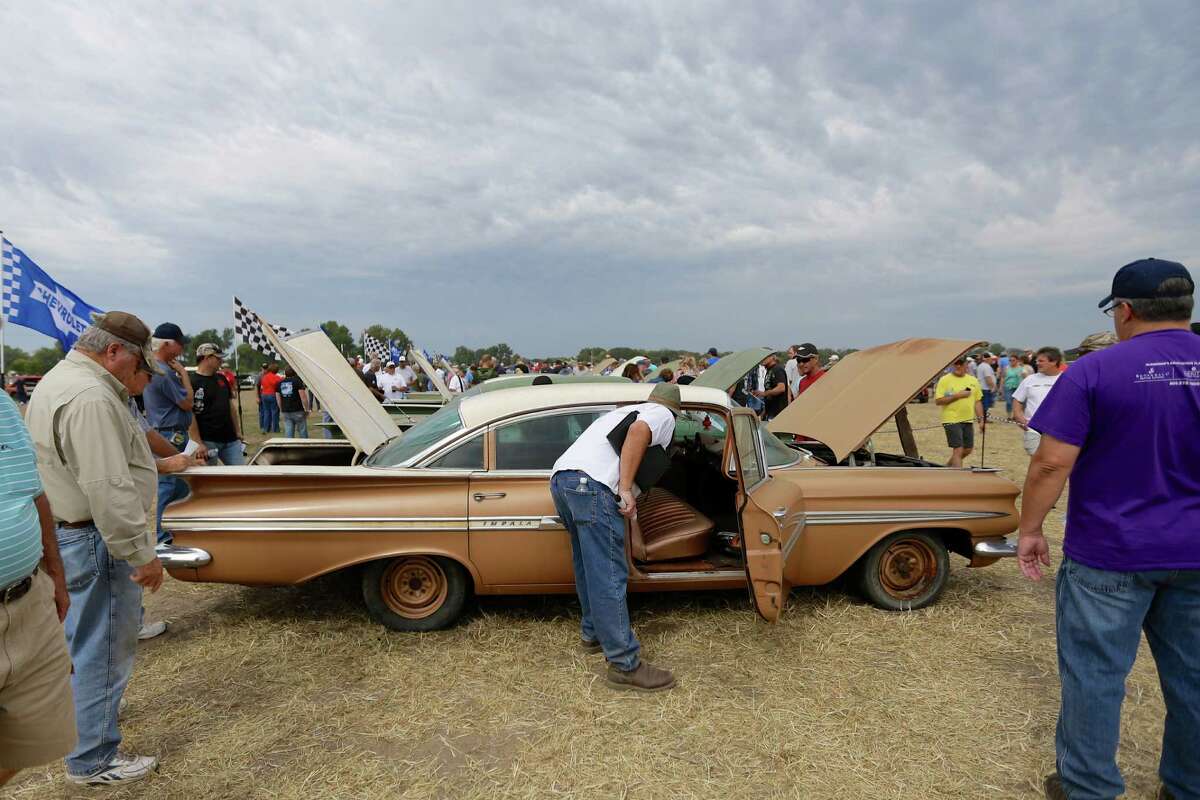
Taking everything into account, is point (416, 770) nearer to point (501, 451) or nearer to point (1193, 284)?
point (501, 451)

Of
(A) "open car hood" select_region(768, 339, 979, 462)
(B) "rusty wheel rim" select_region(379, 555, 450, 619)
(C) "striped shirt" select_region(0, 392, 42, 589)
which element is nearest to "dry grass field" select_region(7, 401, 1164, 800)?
(B) "rusty wheel rim" select_region(379, 555, 450, 619)

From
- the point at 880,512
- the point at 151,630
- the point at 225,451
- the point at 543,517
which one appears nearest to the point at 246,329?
the point at 225,451

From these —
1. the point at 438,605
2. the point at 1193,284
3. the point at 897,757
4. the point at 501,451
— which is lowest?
the point at 897,757

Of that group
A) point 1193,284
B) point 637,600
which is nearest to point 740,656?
point 637,600

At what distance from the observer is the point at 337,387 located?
5.13 meters

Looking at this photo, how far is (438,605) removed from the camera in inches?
152

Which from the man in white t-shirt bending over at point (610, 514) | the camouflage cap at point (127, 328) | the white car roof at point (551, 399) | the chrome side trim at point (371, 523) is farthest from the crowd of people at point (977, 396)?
the camouflage cap at point (127, 328)

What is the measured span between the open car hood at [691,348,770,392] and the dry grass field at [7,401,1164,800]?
7.47 feet

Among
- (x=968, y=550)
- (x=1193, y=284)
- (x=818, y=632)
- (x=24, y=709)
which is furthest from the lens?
(x=968, y=550)

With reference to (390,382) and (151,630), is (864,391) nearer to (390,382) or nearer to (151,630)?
(151,630)

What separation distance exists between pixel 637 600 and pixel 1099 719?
2.63 meters

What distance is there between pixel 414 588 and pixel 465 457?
0.85 meters

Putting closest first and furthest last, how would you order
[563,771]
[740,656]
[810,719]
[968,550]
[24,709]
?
[24,709], [563,771], [810,719], [740,656], [968,550]

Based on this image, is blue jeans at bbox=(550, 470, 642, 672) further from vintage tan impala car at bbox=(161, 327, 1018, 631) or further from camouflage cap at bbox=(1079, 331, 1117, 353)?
camouflage cap at bbox=(1079, 331, 1117, 353)
